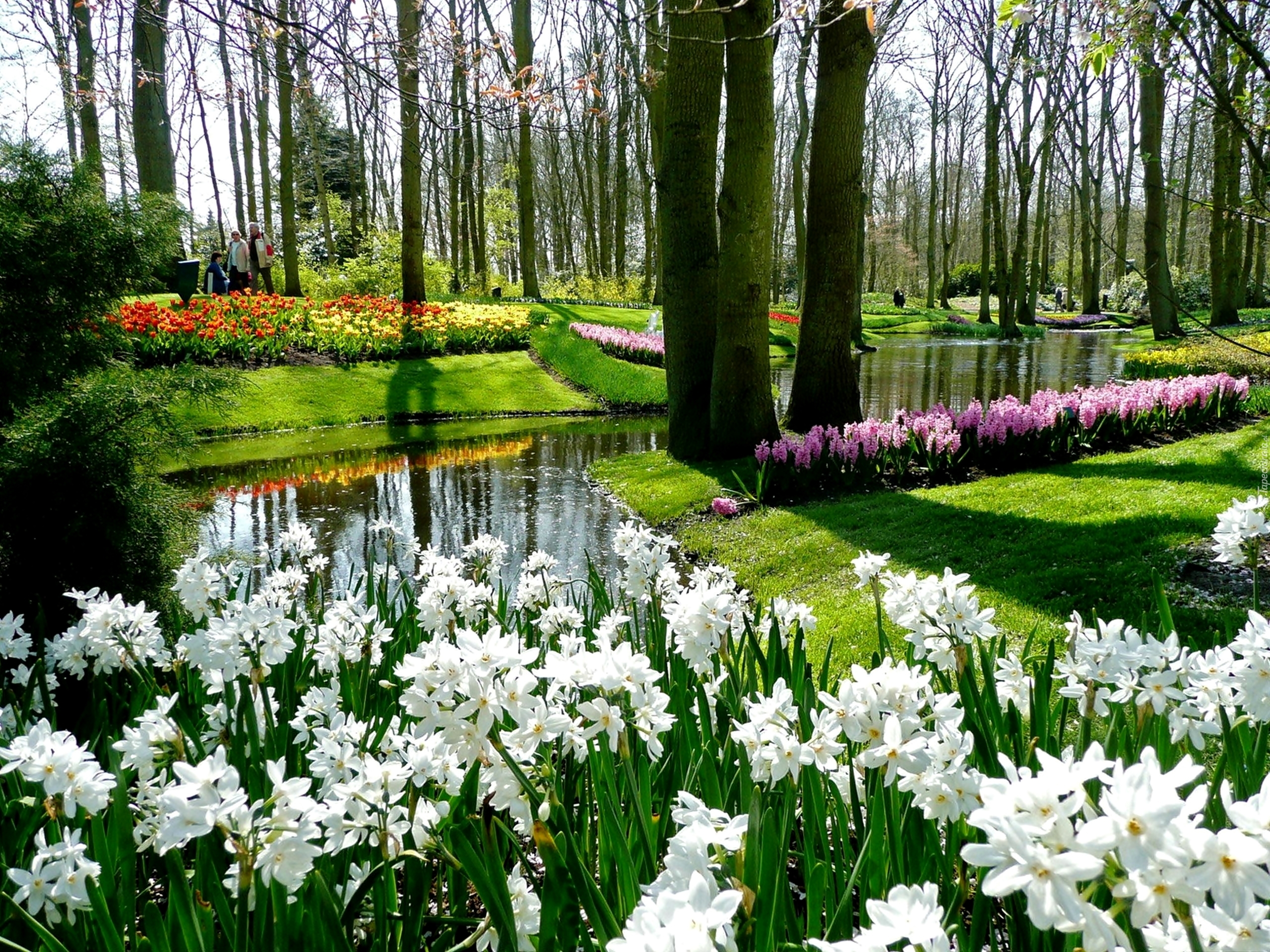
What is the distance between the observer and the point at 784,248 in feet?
203

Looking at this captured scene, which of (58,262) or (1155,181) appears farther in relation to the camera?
(1155,181)

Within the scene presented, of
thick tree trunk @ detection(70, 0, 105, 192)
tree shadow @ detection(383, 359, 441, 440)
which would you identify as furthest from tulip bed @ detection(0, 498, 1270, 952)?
tree shadow @ detection(383, 359, 441, 440)

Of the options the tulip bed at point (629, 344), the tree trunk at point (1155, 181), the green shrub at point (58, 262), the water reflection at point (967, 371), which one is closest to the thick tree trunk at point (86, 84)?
the green shrub at point (58, 262)

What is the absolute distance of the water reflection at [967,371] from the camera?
1441cm

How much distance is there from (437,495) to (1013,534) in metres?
5.22

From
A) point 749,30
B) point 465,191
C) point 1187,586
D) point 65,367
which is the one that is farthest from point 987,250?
point 65,367

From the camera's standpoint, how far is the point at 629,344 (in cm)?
1691

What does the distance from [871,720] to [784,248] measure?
208 ft

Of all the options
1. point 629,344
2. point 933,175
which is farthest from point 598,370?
point 933,175

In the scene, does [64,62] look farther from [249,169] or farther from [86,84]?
[249,169]

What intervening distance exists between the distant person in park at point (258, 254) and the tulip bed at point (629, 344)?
25.6 feet

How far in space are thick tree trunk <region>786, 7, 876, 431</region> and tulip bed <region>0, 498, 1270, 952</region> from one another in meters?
6.74

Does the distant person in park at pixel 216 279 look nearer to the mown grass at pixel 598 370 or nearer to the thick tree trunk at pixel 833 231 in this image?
the mown grass at pixel 598 370

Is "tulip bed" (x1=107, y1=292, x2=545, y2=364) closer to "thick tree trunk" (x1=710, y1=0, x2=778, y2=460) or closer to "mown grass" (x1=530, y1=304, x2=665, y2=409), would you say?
"mown grass" (x1=530, y1=304, x2=665, y2=409)
